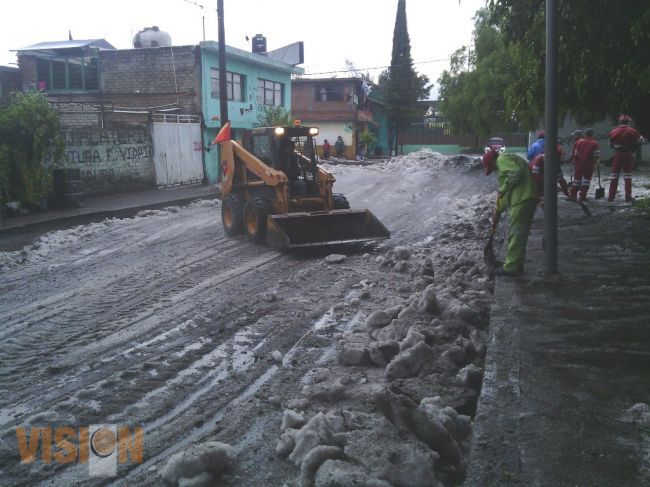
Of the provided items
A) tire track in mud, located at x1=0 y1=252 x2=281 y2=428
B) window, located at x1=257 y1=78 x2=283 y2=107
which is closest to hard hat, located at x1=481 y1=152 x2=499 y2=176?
tire track in mud, located at x1=0 y1=252 x2=281 y2=428

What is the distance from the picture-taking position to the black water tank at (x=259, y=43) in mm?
36562

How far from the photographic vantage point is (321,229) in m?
10.8

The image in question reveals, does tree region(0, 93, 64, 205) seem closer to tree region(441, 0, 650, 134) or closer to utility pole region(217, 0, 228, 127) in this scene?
utility pole region(217, 0, 228, 127)

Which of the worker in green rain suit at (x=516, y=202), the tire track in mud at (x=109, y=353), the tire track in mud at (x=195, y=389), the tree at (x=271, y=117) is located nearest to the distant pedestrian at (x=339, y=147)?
the tree at (x=271, y=117)

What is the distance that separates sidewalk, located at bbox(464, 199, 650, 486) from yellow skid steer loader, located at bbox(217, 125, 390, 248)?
4.02 meters

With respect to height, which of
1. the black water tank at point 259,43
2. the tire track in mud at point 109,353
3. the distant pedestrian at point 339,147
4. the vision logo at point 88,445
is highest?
the black water tank at point 259,43

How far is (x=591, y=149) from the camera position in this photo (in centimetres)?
1375

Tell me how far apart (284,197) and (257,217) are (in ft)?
1.98

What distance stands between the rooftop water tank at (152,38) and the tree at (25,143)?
1510 cm

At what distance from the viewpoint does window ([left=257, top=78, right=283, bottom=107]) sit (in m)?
32.4

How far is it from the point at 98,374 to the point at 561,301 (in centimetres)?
441

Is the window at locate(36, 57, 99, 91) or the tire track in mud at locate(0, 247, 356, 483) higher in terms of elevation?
the window at locate(36, 57, 99, 91)

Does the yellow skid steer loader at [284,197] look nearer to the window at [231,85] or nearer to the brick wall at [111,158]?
the brick wall at [111,158]

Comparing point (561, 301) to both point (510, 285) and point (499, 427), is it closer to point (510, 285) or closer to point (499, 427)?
point (510, 285)
